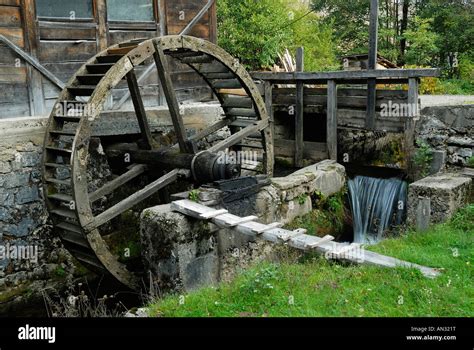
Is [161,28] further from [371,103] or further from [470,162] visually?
[470,162]

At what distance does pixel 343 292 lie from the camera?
3.85 meters

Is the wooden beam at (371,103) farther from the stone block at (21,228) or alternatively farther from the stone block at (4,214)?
the stone block at (4,214)

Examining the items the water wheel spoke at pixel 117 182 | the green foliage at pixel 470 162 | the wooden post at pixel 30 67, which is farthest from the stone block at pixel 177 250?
the green foliage at pixel 470 162

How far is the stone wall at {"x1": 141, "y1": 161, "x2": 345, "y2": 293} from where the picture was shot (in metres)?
5.32

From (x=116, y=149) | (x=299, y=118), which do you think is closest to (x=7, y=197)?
(x=116, y=149)

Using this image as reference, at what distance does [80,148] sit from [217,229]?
173 centimetres

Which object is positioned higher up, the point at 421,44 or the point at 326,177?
the point at 421,44

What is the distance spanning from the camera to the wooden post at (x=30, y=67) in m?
6.61

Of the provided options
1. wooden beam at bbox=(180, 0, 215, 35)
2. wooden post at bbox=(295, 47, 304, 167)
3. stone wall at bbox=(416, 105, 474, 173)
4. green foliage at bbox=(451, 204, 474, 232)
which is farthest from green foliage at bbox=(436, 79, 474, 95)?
green foliage at bbox=(451, 204, 474, 232)

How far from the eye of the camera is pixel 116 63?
5.87 m

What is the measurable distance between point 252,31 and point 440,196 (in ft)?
30.1

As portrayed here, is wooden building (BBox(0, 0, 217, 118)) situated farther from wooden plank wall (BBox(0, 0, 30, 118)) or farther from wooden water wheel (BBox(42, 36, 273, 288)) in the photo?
wooden water wheel (BBox(42, 36, 273, 288))

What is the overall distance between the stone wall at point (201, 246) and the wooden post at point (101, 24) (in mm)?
3057
